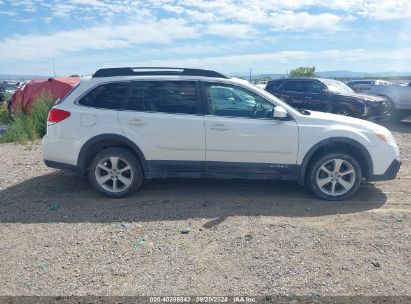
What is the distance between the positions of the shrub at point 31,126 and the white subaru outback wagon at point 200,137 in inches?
222

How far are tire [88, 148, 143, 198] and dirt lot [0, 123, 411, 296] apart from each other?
0.16m

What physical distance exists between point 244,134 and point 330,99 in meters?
8.70

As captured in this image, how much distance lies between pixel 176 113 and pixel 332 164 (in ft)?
7.45

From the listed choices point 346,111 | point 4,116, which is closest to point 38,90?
point 4,116

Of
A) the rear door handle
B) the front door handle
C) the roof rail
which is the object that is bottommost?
the front door handle

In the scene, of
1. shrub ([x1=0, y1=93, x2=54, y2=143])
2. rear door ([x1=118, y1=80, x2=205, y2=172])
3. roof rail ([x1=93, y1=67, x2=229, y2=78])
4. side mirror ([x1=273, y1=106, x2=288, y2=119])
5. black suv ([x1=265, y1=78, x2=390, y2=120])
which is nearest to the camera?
side mirror ([x1=273, y1=106, x2=288, y2=119])

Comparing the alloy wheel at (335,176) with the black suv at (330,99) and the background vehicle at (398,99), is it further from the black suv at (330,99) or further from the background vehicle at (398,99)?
the background vehicle at (398,99)

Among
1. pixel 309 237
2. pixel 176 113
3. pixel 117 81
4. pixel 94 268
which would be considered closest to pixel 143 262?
pixel 94 268

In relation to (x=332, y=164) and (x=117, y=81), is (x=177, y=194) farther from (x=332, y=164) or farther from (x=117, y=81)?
(x=332, y=164)

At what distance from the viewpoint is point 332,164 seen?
537 centimetres

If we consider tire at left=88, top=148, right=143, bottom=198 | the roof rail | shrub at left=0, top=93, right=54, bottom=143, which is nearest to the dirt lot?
tire at left=88, top=148, right=143, bottom=198

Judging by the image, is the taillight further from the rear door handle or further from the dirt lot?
the dirt lot

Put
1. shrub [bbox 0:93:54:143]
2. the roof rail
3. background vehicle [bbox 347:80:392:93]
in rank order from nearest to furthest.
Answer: the roof rail
shrub [bbox 0:93:54:143]
background vehicle [bbox 347:80:392:93]

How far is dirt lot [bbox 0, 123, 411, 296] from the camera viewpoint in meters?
3.33
